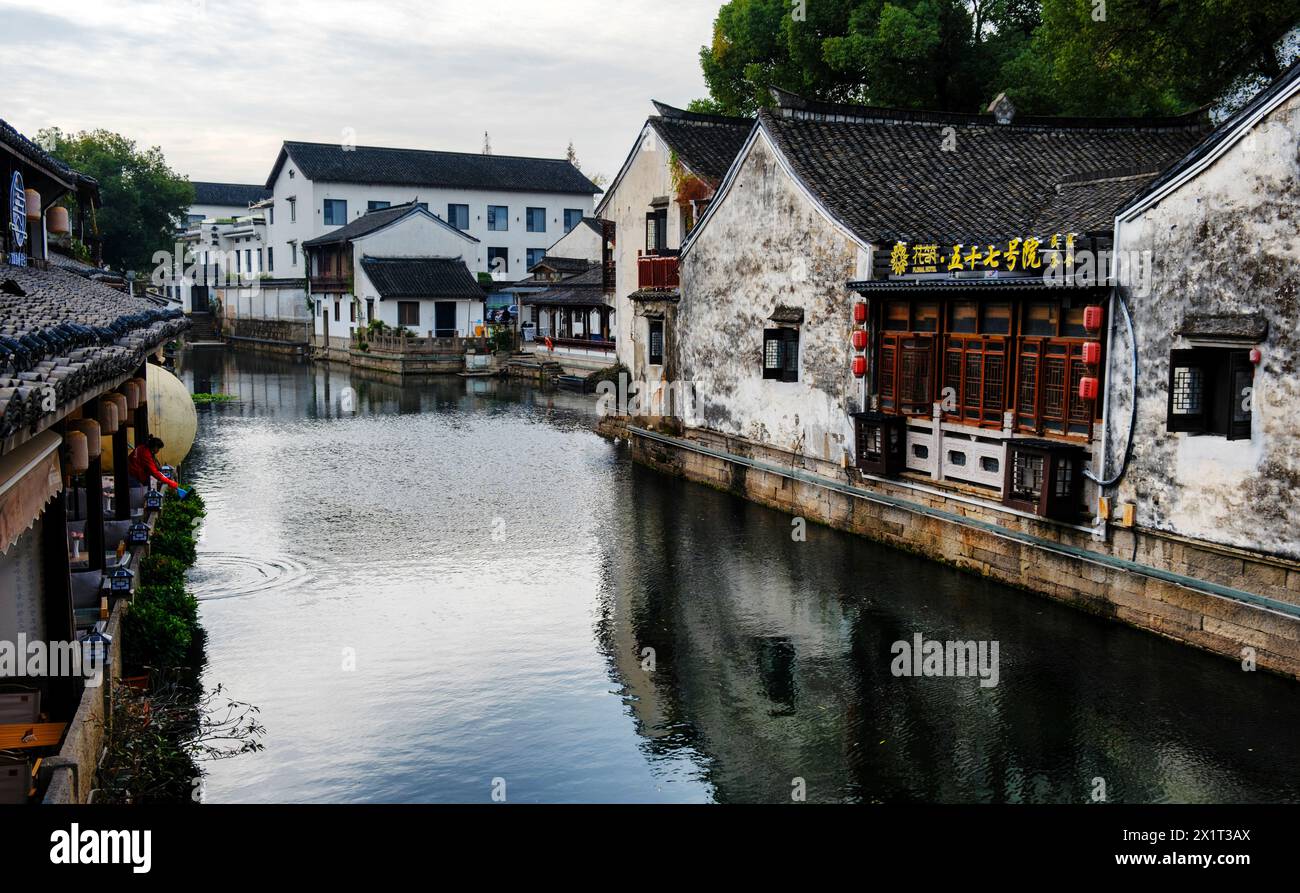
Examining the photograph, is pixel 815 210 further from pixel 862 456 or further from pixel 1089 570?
pixel 1089 570

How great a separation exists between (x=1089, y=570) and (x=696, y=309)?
14.6 meters

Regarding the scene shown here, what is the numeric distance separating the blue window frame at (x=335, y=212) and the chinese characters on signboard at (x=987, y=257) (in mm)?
56772

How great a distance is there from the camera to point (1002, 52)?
42.1 m

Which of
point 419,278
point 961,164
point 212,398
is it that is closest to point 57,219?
point 961,164

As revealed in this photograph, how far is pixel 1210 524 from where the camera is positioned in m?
14.8

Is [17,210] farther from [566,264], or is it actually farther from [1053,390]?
[566,264]

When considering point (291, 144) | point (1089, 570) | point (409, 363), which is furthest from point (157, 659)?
point (291, 144)

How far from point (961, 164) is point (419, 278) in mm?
40729

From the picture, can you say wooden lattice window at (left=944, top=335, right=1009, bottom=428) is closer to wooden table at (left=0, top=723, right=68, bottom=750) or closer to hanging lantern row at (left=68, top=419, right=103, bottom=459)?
hanging lantern row at (left=68, top=419, right=103, bottom=459)

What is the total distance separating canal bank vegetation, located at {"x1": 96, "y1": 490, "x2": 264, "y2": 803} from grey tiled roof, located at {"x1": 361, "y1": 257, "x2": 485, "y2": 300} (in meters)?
44.9

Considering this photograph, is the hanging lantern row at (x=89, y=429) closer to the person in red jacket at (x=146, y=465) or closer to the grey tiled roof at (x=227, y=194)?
the person in red jacket at (x=146, y=465)

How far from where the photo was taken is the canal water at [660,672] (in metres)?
11.7

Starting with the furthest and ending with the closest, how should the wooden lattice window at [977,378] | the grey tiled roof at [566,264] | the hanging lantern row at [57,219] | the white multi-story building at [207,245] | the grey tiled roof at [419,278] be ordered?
1. the white multi-story building at [207,245]
2. the grey tiled roof at [566,264]
3. the grey tiled roof at [419,278]
4. the hanging lantern row at [57,219]
5. the wooden lattice window at [977,378]

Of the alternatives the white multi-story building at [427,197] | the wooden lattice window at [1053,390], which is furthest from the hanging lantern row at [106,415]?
the white multi-story building at [427,197]
